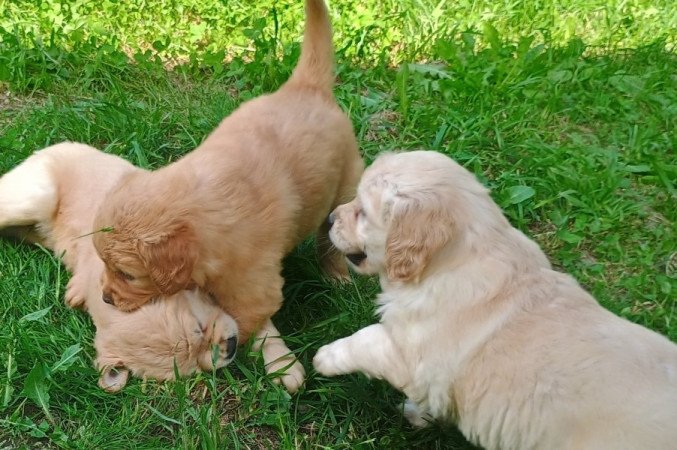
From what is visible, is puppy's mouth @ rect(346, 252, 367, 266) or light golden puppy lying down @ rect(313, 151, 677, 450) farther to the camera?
puppy's mouth @ rect(346, 252, 367, 266)

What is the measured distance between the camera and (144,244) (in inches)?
108

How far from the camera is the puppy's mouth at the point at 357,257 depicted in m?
3.00

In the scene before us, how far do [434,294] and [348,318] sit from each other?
2.81ft

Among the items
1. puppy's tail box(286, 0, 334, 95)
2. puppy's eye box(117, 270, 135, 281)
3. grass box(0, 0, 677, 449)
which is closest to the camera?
puppy's eye box(117, 270, 135, 281)

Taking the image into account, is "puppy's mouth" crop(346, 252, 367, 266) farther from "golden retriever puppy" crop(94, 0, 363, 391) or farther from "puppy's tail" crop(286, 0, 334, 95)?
"puppy's tail" crop(286, 0, 334, 95)

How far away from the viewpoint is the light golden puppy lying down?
238cm

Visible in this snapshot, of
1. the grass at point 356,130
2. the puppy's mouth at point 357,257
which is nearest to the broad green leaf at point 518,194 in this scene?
the grass at point 356,130

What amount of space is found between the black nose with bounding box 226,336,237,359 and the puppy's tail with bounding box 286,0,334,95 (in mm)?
1353

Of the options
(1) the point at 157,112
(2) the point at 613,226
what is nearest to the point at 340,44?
(1) the point at 157,112

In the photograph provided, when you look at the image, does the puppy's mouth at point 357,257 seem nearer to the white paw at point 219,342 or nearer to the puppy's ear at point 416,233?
the puppy's ear at point 416,233

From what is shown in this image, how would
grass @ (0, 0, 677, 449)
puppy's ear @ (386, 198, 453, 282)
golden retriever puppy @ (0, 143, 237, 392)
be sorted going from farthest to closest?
1. grass @ (0, 0, 677, 449)
2. golden retriever puppy @ (0, 143, 237, 392)
3. puppy's ear @ (386, 198, 453, 282)

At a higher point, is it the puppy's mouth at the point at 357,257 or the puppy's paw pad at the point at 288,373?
the puppy's mouth at the point at 357,257

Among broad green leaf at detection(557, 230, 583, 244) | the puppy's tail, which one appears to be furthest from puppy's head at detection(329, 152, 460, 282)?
broad green leaf at detection(557, 230, 583, 244)

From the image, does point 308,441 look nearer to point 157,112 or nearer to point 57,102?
point 157,112
